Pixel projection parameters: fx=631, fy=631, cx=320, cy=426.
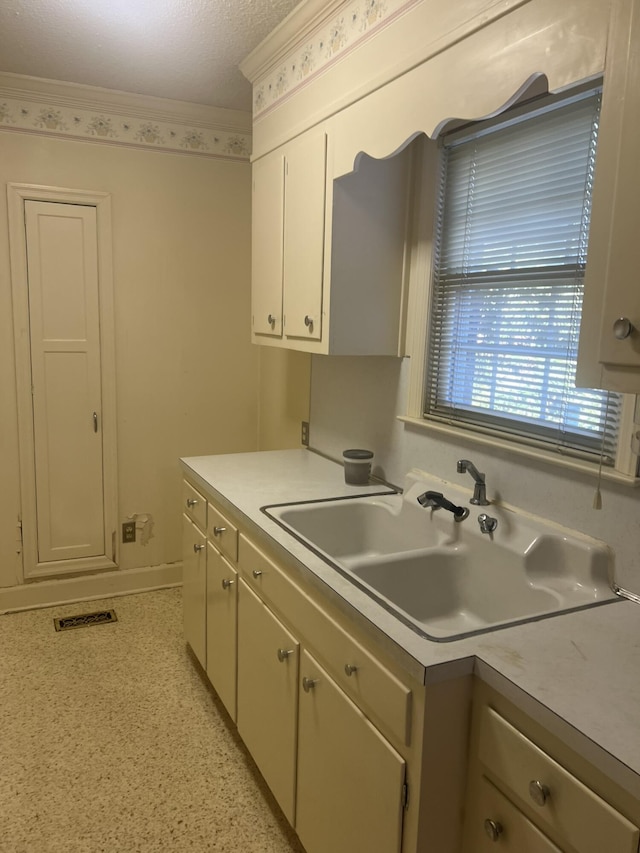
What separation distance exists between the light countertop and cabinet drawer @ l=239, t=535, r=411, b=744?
8cm

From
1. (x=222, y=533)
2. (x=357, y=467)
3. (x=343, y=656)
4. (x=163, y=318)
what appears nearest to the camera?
(x=343, y=656)

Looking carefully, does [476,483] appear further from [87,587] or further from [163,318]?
[87,587]

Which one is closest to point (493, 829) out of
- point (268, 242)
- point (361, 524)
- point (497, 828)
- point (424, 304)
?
point (497, 828)

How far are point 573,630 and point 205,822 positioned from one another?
4.49 feet

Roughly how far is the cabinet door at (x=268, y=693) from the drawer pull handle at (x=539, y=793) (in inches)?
30.0

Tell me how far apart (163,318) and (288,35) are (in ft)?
5.19

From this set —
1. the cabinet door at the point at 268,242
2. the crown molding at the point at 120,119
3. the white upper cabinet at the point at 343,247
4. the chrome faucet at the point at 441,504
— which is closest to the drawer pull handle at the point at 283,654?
the chrome faucet at the point at 441,504

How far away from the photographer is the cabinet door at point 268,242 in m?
2.49

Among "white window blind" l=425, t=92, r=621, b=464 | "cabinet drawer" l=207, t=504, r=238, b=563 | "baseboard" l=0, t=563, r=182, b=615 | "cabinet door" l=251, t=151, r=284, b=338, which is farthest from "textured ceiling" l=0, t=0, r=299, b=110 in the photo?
"baseboard" l=0, t=563, r=182, b=615

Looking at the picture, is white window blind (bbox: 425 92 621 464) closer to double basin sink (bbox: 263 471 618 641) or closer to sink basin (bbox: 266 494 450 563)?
double basin sink (bbox: 263 471 618 641)

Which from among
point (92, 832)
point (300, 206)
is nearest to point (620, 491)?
point (300, 206)

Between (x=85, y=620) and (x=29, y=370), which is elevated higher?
(x=29, y=370)

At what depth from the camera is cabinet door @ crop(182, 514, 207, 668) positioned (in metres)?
2.51

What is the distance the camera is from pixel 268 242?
2602mm
